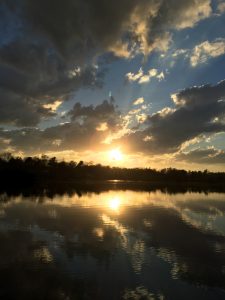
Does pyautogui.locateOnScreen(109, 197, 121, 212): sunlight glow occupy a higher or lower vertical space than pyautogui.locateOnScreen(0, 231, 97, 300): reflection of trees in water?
higher

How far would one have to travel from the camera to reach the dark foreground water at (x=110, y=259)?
2131 centimetres

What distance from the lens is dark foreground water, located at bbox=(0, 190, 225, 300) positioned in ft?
69.9

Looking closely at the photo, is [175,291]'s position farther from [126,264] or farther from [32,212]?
[32,212]

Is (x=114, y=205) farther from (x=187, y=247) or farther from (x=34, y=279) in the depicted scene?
(x=34, y=279)

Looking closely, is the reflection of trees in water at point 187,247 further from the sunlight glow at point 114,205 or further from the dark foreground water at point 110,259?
the sunlight glow at point 114,205

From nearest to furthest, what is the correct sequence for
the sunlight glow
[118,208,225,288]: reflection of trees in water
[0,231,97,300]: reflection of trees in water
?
[0,231,97,300]: reflection of trees in water
[118,208,225,288]: reflection of trees in water
the sunlight glow

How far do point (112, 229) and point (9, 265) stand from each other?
18391mm

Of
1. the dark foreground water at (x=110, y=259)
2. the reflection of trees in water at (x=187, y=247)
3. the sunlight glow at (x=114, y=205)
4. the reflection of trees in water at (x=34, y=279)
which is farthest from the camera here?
the sunlight glow at (x=114, y=205)

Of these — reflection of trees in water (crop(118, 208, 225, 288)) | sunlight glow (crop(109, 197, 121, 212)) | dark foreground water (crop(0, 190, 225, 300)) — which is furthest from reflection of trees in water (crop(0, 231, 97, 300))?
sunlight glow (crop(109, 197, 121, 212))

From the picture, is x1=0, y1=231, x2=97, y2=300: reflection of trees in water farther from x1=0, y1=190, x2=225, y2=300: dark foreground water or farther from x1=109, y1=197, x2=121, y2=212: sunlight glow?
x1=109, y1=197, x2=121, y2=212: sunlight glow

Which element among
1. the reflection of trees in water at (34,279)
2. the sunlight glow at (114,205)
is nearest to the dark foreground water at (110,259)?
the reflection of trees in water at (34,279)

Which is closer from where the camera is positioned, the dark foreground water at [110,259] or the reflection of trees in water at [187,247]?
the dark foreground water at [110,259]

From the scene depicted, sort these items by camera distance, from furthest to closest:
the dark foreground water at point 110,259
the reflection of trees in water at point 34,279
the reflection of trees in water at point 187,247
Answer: the reflection of trees in water at point 187,247, the dark foreground water at point 110,259, the reflection of trees in water at point 34,279

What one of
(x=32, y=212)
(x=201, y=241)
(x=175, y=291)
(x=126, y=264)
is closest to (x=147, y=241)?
(x=201, y=241)
